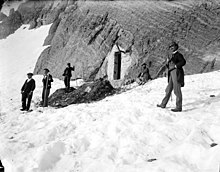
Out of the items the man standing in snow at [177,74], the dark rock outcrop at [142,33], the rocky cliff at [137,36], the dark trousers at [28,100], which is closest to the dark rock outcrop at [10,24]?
the rocky cliff at [137,36]

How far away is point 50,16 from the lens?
42.6 m

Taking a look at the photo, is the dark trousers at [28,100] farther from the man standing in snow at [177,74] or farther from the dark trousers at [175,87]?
the man standing in snow at [177,74]

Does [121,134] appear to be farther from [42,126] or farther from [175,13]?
[175,13]

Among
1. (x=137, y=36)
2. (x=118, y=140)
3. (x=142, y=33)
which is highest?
(x=142, y=33)

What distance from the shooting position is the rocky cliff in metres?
17.9

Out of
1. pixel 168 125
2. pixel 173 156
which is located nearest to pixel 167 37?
pixel 168 125

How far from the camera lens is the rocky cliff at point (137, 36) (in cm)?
1787

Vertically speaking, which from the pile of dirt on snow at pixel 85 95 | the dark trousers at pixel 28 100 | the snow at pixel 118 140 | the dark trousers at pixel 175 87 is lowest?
the pile of dirt on snow at pixel 85 95

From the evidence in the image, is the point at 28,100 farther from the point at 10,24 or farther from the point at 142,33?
the point at 10,24

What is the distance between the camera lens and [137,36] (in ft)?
65.6

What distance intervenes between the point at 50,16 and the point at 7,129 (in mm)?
37825

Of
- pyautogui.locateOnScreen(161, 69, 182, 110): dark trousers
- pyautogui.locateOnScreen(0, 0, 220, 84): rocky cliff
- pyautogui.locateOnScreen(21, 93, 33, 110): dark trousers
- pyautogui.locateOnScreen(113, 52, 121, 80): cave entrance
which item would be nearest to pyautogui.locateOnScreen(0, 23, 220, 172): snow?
pyautogui.locateOnScreen(161, 69, 182, 110): dark trousers

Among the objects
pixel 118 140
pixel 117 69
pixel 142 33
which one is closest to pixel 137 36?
pixel 142 33

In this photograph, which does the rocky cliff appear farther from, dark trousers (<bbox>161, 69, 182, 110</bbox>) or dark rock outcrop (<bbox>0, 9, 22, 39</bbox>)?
dark rock outcrop (<bbox>0, 9, 22, 39</bbox>)
